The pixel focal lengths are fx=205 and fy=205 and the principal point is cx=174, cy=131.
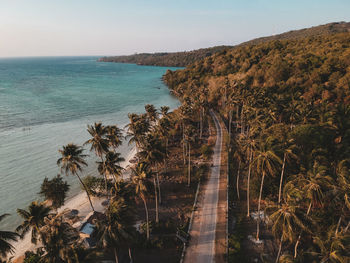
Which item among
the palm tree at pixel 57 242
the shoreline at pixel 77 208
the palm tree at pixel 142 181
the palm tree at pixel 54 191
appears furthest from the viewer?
the palm tree at pixel 54 191

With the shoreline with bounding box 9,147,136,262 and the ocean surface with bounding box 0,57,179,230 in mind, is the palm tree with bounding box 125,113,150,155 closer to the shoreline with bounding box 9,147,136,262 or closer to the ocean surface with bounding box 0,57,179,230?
the shoreline with bounding box 9,147,136,262

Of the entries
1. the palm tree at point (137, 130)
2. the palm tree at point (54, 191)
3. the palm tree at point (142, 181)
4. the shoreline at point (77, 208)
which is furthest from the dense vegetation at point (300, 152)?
the palm tree at point (54, 191)

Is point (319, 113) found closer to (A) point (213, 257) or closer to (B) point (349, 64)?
(A) point (213, 257)

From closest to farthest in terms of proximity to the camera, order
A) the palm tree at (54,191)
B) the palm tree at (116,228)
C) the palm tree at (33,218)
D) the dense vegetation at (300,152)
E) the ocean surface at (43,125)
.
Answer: the palm tree at (116,228) → the dense vegetation at (300,152) → the palm tree at (33,218) → the palm tree at (54,191) → the ocean surface at (43,125)

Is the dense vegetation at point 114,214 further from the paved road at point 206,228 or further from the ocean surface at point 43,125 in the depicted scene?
the ocean surface at point 43,125

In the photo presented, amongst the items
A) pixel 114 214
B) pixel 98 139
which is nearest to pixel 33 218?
pixel 114 214

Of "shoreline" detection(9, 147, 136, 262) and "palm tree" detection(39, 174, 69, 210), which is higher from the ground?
"palm tree" detection(39, 174, 69, 210)

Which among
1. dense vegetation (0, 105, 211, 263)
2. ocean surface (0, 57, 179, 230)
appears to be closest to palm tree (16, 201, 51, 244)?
dense vegetation (0, 105, 211, 263)
